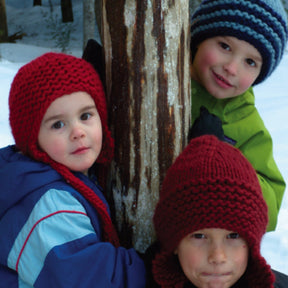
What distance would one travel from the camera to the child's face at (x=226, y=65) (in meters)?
2.00

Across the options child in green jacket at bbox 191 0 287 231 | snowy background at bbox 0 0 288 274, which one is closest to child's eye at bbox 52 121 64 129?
child in green jacket at bbox 191 0 287 231

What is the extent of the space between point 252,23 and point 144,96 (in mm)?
704

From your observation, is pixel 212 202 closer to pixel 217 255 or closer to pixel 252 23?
pixel 217 255

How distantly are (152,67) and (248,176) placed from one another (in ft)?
2.10

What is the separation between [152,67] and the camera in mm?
1711

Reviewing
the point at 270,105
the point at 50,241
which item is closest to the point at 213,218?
the point at 50,241

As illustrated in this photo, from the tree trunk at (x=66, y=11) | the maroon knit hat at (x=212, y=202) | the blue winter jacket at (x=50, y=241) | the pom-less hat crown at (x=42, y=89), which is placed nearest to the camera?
the maroon knit hat at (x=212, y=202)

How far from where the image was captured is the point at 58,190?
63.4 inches

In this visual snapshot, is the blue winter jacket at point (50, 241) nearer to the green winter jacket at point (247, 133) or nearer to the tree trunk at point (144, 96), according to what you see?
Result: the tree trunk at point (144, 96)

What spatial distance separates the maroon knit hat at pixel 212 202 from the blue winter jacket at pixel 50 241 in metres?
0.21

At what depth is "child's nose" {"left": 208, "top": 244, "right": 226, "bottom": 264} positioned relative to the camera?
56.2 inches

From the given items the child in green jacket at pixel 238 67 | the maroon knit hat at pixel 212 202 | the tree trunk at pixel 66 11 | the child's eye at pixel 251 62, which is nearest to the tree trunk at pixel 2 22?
the tree trunk at pixel 66 11

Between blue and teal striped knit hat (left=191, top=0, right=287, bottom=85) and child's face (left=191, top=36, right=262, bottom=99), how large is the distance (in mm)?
41

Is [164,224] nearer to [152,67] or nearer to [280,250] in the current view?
[152,67]
